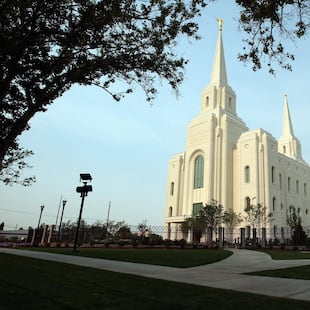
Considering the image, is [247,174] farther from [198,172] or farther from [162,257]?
[162,257]

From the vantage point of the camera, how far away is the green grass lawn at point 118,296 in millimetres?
4777

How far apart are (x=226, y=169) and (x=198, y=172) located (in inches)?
239

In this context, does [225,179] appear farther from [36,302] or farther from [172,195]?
[36,302]

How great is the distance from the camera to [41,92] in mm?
9039

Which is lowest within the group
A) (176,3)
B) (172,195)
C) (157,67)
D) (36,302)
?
(36,302)

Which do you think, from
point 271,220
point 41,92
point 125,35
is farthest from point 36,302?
point 271,220

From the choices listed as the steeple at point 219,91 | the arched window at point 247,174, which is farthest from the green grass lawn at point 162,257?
the steeple at point 219,91

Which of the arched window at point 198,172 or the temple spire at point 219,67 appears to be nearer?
the arched window at point 198,172

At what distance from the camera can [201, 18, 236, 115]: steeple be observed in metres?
65.8

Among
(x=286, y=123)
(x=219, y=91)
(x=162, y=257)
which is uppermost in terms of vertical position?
(x=286, y=123)

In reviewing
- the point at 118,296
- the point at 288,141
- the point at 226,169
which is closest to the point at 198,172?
the point at 226,169

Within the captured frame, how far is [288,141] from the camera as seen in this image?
257ft

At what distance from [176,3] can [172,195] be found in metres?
59.5

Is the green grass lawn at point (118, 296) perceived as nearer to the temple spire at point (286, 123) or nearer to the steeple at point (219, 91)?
the steeple at point (219, 91)
